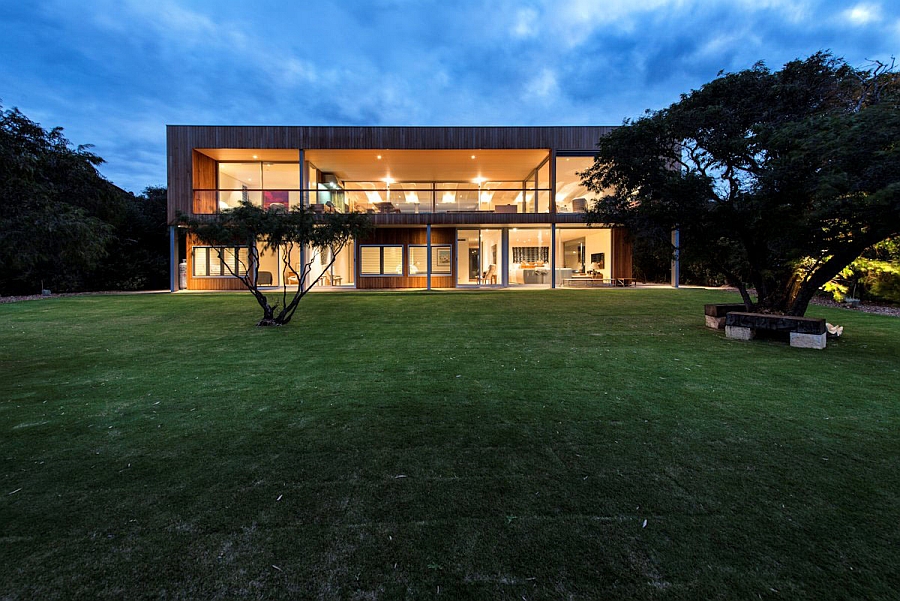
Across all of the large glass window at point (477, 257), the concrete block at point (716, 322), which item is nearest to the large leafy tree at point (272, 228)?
the concrete block at point (716, 322)

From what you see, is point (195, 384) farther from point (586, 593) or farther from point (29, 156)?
point (586, 593)

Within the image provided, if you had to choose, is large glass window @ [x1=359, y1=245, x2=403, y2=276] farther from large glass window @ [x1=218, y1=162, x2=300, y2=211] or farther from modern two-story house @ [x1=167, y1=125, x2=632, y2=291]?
large glass window @ [x1=218, y1=162, x2=300, y2=211]

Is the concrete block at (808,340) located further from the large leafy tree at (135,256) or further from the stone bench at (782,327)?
the large leafy tree at (135,256)

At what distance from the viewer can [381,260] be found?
1975 centimetres

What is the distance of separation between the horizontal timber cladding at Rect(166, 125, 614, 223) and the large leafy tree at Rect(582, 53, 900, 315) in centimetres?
1031

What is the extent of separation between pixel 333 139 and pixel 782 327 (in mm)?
16767

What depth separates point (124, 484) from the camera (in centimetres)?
230

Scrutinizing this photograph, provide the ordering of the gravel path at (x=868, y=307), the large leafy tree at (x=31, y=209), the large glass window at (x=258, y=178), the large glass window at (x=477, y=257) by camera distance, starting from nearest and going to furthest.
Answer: the large leafy tree at (x=31, y=209)
the gravel path at (x=868, y=307)
the large glass window at (x=258, y=178)
the large glass window at (x=477, y=257)

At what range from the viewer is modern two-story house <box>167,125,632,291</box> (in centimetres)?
1758

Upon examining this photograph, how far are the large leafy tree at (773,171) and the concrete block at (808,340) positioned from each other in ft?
3.76

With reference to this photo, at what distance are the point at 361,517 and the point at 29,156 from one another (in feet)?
14.4

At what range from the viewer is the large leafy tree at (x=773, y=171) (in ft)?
16.2

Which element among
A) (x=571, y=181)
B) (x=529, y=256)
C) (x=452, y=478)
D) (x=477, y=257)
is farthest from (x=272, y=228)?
(x=529, y=256)

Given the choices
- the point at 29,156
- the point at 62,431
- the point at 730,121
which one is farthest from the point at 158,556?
the point at 730,121
